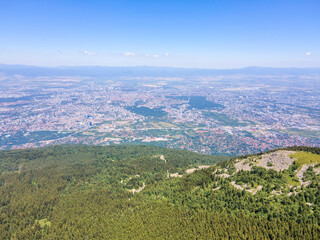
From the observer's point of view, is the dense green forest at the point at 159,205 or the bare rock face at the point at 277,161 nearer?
the dense green forest at the point at 159,205

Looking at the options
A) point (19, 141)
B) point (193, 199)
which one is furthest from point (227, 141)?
point (19, 141)

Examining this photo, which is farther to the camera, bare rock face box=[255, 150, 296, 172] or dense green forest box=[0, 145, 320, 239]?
bare rock face box=[255, 150, 296, 172]

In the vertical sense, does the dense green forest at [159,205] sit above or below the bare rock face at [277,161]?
below

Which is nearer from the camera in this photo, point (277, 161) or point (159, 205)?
point (159, 205)

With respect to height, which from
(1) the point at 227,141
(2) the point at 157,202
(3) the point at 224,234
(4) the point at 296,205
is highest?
(4) the point at 296,205

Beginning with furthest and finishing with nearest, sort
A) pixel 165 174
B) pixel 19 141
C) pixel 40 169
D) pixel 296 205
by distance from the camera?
pixel 19 141 → pixel 40 169 → pixel 165 174 → pixel 296 205

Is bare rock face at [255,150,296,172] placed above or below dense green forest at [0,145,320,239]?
above

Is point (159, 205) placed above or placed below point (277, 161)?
below

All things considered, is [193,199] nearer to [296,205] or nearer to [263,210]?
[263,210]
